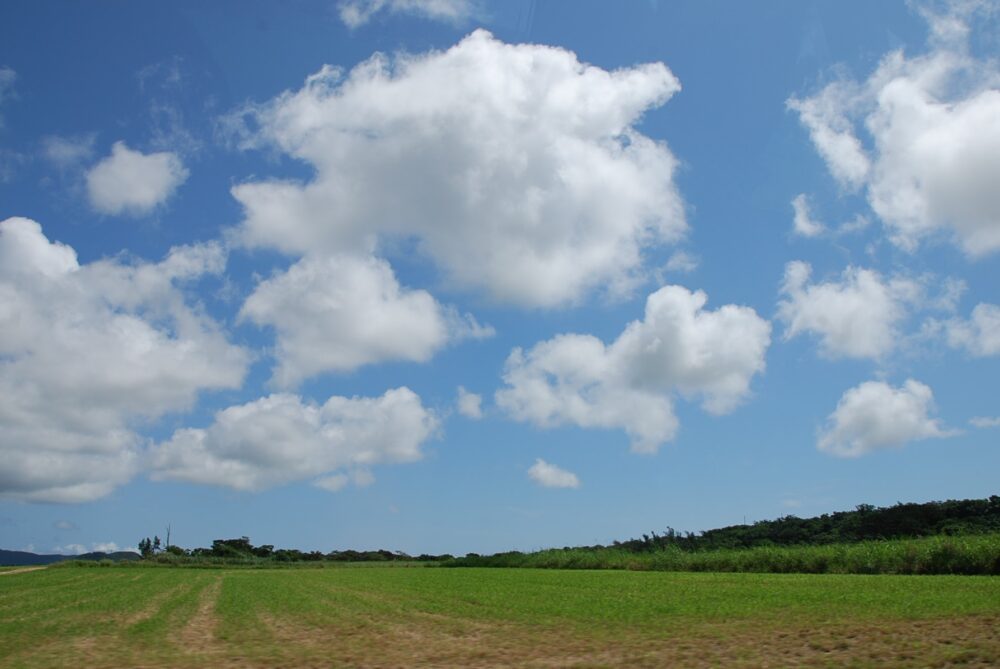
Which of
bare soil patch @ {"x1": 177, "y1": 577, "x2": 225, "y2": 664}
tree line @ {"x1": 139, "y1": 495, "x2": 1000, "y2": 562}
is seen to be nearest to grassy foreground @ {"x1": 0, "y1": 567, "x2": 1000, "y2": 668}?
bare soil patch @ {"x1": 177, "y1": 577, "x2": 225, "y2": 664}

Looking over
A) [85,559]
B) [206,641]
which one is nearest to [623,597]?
[206,641]

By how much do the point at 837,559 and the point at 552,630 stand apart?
112ft

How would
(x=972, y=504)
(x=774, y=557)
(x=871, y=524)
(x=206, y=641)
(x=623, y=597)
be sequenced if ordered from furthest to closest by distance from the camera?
(x=871, y=524) < (x=972, y=504) < (x=774, y=557) < (x=623, y=597) < (x=206, y=641)

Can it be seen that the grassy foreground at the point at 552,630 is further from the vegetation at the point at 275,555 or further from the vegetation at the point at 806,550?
the vegetation at the point at 275,555

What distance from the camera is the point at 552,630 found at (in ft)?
61.6

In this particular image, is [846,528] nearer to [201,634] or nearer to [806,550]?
[806,550]

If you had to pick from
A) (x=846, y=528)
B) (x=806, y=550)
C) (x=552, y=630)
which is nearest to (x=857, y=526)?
(x=846, y=528)

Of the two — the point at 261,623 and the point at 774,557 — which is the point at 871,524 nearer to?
the point at 774,557

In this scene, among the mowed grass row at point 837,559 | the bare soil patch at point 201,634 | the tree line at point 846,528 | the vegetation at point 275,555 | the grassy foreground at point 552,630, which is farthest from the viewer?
the vegetation at point 275,555

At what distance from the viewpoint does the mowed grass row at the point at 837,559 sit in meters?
37.1

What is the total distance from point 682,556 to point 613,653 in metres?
48.4

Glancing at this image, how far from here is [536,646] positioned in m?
16.3

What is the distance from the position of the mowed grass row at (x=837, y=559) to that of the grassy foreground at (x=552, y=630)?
38.3 feet

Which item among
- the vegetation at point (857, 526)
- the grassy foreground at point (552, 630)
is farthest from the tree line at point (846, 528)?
the grassy foreground at point (552, 630)
